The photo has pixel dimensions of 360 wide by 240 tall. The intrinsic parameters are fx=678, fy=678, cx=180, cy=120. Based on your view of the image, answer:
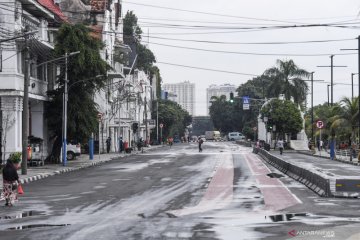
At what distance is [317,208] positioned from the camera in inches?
747

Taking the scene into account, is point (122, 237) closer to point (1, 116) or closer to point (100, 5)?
point (1, 116)

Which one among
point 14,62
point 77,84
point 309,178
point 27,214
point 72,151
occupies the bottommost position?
point 27,214

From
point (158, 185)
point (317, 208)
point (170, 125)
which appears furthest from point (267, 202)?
point (170, 125)

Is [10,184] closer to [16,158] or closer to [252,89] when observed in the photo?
[16,158]

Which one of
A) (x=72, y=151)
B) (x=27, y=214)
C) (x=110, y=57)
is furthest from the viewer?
(x=110, y=57)

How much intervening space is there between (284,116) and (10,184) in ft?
229

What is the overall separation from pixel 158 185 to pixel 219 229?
13.5m

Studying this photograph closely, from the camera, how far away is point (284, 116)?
88.1 metres

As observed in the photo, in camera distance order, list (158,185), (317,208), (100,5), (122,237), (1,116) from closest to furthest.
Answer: (122,237)
(317,208)
(158,185)
(1,116)
(100,5)

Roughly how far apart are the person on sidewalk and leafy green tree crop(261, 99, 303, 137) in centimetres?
6907

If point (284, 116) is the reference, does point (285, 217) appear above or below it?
below

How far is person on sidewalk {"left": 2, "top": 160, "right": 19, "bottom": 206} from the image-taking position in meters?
20.8

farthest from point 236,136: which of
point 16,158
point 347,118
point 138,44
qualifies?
point 16,158

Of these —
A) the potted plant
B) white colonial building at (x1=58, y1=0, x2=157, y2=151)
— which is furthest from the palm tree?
the potted plant
